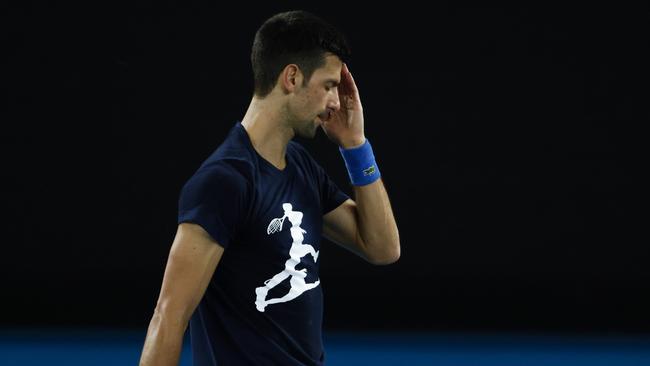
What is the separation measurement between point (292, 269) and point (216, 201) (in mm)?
261

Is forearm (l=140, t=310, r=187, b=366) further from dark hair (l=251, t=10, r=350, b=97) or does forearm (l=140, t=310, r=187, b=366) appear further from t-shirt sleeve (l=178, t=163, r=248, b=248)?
dark hair (l=251, t=10, r=350, b=97)

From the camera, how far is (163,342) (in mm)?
1734

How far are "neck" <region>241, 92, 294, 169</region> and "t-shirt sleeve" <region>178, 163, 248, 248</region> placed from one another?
0.51 ft

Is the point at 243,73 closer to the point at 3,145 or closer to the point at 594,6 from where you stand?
the point at 3,145

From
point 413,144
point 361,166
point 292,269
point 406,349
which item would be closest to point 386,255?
point 361,166

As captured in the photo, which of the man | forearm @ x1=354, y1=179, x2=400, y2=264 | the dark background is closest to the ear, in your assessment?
the man

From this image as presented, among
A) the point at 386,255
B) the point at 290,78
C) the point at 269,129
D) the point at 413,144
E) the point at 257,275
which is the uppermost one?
the point at 413,144

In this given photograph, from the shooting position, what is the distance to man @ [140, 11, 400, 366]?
175cm

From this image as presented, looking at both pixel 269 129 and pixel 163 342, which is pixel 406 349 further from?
pixel 163 342

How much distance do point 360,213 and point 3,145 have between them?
374cm

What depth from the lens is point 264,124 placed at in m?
1.96

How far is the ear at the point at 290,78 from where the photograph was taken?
196 cm

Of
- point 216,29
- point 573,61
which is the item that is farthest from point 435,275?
point 216,29

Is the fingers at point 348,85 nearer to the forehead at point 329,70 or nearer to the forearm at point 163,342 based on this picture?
the forehead at point 329,70
